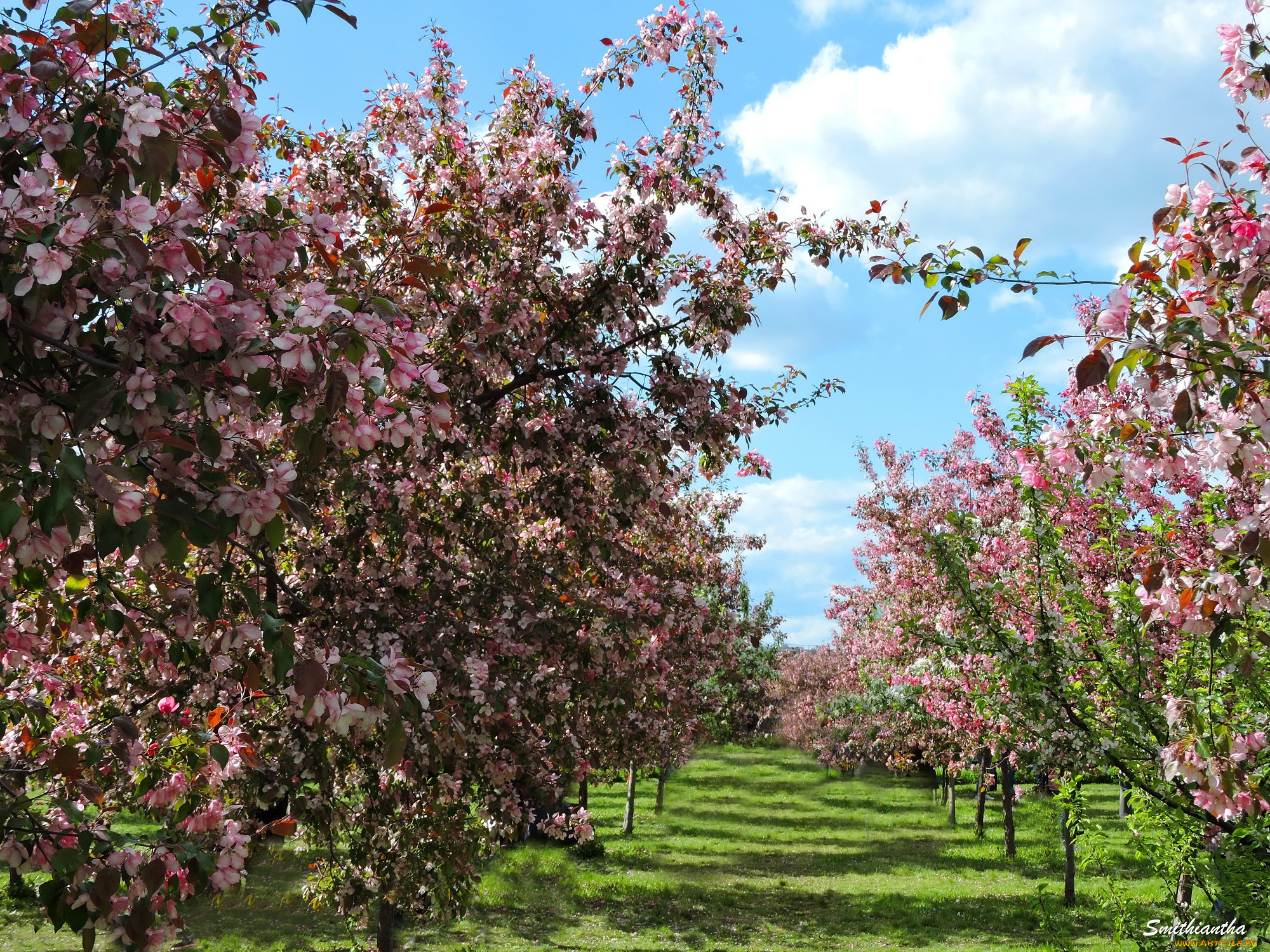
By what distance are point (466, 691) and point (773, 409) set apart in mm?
3396

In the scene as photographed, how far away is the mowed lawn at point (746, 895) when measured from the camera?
1298cm

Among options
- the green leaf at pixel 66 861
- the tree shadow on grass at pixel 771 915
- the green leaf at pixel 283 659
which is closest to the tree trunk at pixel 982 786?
the tree shadow on grass at pixel 771 915

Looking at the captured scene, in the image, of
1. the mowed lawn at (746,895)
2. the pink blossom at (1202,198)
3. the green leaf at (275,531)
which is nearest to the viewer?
the green leaf at (275,531)

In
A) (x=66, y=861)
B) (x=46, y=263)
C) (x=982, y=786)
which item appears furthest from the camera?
(x=982, y=786)

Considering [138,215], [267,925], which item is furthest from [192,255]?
[267,925]

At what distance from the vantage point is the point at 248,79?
20.6 ft

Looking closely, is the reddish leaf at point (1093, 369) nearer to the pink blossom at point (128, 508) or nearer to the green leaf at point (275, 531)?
the green leaf at point (275, 531)

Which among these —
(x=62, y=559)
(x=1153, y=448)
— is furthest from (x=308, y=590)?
(x=1153, y=448)

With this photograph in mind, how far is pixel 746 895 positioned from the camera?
16.5 m

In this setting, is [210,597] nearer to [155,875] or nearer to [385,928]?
[155,875]

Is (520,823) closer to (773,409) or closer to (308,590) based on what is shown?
(308,590)

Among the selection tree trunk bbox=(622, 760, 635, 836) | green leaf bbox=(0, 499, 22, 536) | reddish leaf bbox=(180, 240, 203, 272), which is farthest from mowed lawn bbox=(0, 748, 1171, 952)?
reddish leaf bbox=(180, 240, 203, 272)

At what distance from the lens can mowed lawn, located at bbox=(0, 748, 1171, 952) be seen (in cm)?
1298

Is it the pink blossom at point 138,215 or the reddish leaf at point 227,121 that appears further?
the reddish leaf at point 227,121
